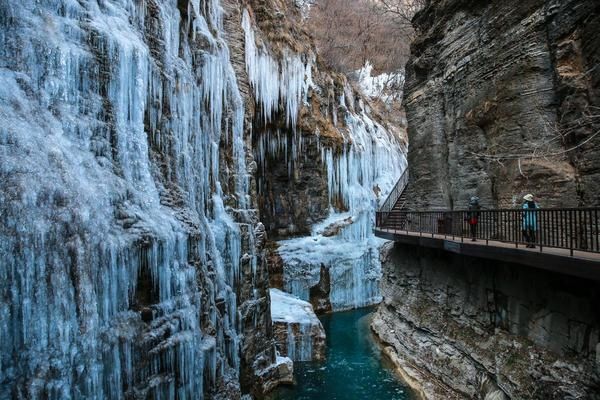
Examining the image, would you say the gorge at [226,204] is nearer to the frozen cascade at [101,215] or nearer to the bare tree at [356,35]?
the frozen cascade at [101,215]

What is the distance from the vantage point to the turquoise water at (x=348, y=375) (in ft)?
36.5

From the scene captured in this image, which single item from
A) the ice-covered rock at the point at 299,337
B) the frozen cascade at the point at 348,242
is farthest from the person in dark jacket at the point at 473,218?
the frozen cascade at the point at 348,242

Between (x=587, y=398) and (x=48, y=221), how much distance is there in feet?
27.7

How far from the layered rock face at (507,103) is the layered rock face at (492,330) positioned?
203 cm

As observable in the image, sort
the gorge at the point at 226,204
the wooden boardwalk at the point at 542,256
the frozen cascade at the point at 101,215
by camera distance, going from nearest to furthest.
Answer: the frozen cascade at the point at 101,215, the gorge at the point at 226,204, the wooden boardwalk at the point at 542,256

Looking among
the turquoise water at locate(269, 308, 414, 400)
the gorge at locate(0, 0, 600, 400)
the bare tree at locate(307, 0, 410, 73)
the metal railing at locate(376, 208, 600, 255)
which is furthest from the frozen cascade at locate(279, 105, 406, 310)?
the bare tree at locate(307, 0, 410, 73)

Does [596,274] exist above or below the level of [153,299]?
above

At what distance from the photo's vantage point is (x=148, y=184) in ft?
24.1

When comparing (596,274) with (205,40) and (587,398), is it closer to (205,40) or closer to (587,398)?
(587,398)

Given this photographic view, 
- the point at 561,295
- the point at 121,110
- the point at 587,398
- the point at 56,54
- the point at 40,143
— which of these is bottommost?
the point at 587,398

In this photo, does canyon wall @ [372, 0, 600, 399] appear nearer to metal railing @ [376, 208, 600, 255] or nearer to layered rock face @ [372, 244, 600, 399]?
layered rock face @ [372, 244, 600, 399]

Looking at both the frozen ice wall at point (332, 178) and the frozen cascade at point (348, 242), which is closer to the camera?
the frozen ice wall at point (332, 178)

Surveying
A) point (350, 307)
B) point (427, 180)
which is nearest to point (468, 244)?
point (427, 180)

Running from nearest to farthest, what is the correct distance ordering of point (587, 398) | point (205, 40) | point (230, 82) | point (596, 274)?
point (596, 274), point (587, 398), point (205, 40), point (230, 82)
